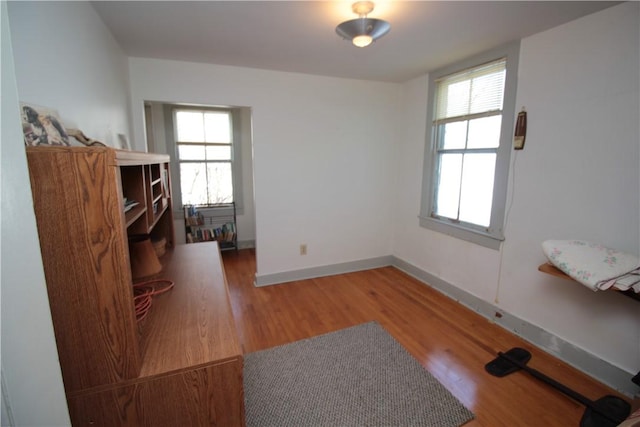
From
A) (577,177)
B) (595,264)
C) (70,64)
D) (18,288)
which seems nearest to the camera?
(18,288)

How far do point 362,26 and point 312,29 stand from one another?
0.46m

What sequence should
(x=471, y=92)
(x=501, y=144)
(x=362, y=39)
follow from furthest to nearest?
(x=471, y=92)
(x=501, y=144)
(x=362, y=39)

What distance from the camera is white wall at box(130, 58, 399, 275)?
2760 mm

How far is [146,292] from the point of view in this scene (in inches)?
55.5

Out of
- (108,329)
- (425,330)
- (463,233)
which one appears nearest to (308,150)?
(463,233)

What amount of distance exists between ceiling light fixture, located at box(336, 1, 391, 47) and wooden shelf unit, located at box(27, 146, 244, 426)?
136 cm

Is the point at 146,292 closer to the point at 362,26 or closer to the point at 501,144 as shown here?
the point at 362,26

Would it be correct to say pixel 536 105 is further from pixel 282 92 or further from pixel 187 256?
pixel 187 256

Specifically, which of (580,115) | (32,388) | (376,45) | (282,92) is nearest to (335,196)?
(282,92)

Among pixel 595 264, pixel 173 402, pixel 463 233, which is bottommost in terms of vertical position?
pixel 173 402

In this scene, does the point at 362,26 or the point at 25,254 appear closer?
the point at 25,254

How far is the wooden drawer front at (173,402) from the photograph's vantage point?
0.88 metres

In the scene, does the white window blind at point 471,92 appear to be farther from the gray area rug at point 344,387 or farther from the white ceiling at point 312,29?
the gray area rug at point 344,387

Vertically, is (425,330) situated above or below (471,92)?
below
